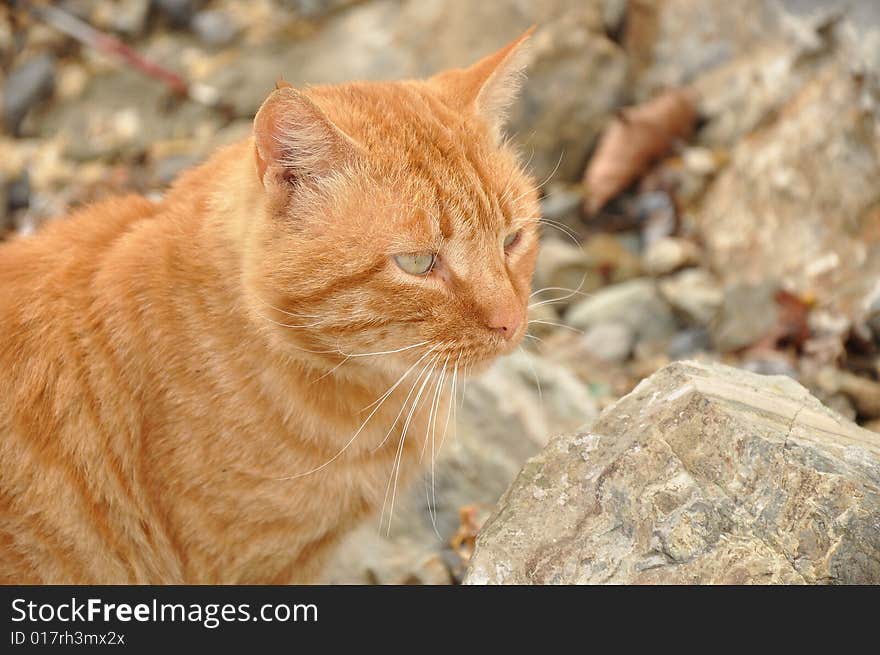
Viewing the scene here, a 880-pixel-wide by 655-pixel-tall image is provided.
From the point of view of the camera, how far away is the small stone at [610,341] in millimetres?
4441

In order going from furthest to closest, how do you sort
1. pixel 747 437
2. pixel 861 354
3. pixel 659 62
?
1. pixel 659 62
2. pixel 861 354
3. pixel 747 437

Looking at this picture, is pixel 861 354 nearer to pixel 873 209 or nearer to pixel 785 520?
pixel 873 209

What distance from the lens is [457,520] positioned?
11.4ft

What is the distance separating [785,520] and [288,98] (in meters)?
1.53

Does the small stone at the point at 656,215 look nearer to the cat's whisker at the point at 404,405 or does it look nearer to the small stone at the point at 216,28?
the cat's whisker at the point at 404,405

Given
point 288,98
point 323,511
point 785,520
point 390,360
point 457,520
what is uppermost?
point 288,98

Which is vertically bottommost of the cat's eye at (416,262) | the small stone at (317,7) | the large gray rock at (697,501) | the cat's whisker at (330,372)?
the small stone at (317,7)

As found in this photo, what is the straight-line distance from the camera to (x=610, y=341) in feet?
14.7

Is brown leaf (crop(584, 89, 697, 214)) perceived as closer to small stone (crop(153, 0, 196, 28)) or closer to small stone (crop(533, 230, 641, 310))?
small stone (crop(533, 230, 641, 310))

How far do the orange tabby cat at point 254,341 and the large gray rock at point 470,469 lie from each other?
20.1 inches

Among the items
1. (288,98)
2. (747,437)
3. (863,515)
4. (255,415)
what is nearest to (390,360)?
(255,415)

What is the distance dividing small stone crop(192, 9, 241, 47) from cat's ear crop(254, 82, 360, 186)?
4692 millimetres

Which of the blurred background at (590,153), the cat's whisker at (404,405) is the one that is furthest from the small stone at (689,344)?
the cat's whisker at (404,405)

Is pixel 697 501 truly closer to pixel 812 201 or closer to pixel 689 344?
pixel 689 344
